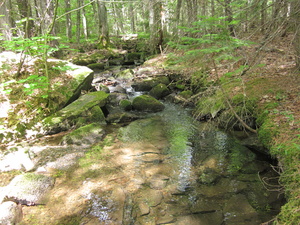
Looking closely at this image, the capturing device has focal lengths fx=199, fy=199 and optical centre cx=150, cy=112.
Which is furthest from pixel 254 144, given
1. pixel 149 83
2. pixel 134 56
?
pixel 134 56

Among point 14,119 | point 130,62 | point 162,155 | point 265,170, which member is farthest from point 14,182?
point 130,62

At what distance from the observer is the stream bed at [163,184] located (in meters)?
3.16

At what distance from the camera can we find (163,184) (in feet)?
12.9

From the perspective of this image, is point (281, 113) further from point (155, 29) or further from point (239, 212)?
point (155, 29)

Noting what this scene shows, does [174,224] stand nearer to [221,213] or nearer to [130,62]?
[221,213]

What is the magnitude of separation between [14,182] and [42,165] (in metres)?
0.79

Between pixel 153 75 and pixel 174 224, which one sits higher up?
pixel 153 75

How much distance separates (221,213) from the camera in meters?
3.21

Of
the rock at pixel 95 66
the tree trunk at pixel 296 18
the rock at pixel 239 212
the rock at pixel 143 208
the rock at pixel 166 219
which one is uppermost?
the tree trunk at pixel 296 18

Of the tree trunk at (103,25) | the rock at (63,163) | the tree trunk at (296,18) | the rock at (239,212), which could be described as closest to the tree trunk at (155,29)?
the tree trunk at (103,25)

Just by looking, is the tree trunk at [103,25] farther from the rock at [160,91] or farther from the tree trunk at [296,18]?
the tree trunk at [296,18]

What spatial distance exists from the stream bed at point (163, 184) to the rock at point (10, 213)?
5.2 inches

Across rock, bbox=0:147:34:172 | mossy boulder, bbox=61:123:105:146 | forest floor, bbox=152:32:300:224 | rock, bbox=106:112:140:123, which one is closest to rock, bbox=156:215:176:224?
forest floor, bbox=152:32:300:224

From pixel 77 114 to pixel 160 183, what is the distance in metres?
3.88
